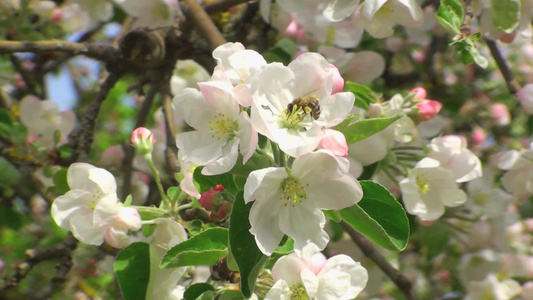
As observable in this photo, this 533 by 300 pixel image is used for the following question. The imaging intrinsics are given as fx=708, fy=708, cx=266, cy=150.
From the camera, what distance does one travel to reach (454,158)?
1708mm

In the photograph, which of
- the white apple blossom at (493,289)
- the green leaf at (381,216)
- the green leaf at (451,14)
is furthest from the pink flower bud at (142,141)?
the white apple blossom at (493,289)

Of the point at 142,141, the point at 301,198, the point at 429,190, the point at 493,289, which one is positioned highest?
the point at 301,198

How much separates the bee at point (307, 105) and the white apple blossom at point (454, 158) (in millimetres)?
628

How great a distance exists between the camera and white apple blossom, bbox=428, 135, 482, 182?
1.69 meters

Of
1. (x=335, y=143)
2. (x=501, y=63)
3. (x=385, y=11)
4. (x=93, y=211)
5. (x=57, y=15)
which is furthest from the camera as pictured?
(x=57, y=15)

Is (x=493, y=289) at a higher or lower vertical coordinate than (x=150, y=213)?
lower

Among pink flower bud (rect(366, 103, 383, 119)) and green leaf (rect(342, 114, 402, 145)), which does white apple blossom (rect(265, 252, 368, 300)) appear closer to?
green leaf (rect(342, 114, 402, 145))

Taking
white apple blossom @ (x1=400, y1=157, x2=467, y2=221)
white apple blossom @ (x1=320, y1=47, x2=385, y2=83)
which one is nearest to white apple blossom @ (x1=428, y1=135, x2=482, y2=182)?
white apple blossom @ (x1=400, y1=157, x2=467, y2=221)

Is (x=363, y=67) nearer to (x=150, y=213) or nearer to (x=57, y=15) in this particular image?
(x=150, y=213)

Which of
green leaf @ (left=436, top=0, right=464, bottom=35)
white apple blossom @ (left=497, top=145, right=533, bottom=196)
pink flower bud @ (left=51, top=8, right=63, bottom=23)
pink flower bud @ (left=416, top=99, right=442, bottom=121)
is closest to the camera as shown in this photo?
green leaf @ (left=436, top=0, right=464, bottom=35)

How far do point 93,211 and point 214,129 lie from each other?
28 centimetres

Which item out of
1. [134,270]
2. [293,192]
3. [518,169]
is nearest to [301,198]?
[293,192]

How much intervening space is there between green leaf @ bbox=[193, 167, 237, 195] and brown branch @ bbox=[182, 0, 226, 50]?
50cm

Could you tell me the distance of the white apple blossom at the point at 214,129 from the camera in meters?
1.12
